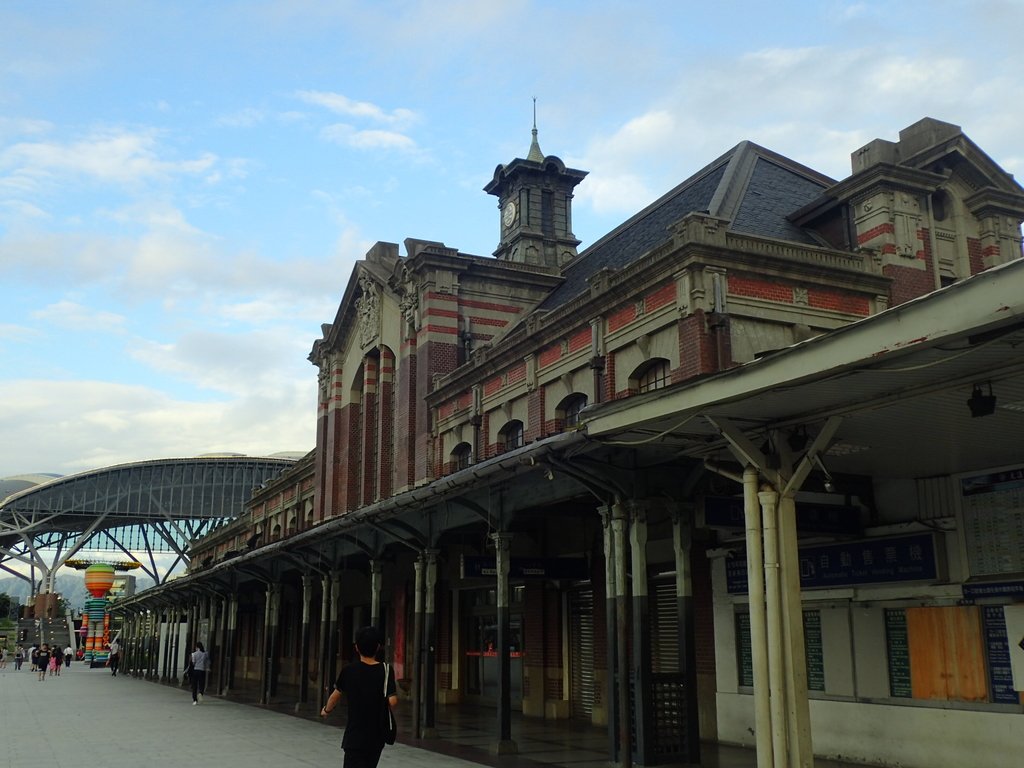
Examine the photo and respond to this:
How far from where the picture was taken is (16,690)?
34656mm

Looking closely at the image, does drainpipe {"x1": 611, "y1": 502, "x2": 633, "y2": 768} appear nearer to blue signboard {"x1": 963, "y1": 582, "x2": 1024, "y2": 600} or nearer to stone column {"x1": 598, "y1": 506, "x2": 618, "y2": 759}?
stone column {"x1": 598, "y1": 506, "x2": 618, "y2": 759}

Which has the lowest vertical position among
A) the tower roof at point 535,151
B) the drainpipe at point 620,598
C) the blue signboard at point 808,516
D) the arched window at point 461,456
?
the drainpipe at point 620,598

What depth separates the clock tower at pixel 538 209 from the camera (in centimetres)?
3784

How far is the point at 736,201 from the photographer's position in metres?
21.0

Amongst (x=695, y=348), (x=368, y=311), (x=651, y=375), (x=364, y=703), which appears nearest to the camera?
(x=364, y=703)

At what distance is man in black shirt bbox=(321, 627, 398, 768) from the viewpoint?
7.94 m

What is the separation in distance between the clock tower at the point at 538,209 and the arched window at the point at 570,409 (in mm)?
17082

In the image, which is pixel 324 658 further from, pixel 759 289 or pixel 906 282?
pixel 906 282

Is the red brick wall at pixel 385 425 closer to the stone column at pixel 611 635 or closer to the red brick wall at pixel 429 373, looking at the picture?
the red brick wall at pixel 429 373

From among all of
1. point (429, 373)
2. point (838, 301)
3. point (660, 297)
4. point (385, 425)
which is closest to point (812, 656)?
point (660, 297)

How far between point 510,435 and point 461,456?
303 cm

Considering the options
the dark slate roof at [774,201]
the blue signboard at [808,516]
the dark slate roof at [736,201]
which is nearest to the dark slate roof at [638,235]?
the dark slate roof at [736,201]

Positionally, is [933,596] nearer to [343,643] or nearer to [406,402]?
[406,402]

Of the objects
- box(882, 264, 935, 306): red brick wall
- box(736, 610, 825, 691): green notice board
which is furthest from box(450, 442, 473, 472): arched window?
box(736, 610, 825, 691): green notice board
